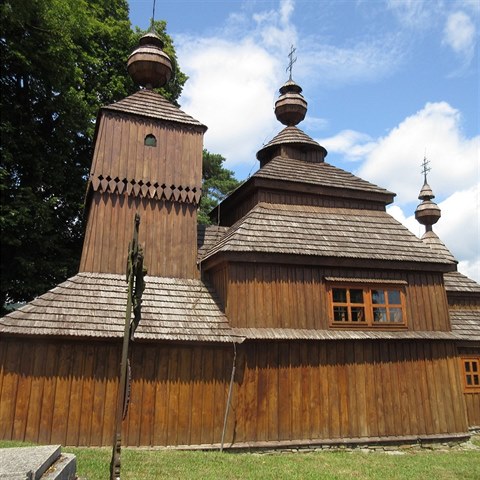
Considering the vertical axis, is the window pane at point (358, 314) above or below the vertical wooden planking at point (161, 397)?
above

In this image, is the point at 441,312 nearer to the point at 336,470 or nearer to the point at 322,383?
the point at 322,383

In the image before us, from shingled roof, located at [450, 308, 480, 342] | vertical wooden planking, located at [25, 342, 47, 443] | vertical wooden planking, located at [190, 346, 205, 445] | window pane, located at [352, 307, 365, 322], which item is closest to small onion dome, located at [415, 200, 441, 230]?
shingled roof, located at [450, 308, 480, 342]

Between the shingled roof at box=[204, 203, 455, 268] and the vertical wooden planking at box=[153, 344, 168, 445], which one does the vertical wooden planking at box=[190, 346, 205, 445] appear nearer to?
Result: the vertical wooden planking at box=[153, 344, 168, 445]

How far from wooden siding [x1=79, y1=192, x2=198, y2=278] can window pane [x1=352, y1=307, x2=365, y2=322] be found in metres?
4.48

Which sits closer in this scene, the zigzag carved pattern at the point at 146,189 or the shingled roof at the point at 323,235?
the shingled roof at the point at 323,235

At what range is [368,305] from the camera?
461 inches

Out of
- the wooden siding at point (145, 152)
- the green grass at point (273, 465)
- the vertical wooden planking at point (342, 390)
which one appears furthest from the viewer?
the wooden siding at point (145, 152)

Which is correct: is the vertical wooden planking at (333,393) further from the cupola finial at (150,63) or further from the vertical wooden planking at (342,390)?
the cupola finial at (150,63)

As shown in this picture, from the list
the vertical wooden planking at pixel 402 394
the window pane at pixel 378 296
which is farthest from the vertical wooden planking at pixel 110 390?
the vertical wooden planking at pixel 402 394

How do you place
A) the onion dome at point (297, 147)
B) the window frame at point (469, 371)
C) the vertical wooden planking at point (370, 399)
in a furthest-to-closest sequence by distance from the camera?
the onion dome at point (297, 147) → the window frame at point (469, 371) → the vertical wooden planking at point (370, 399)

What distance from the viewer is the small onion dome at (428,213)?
2095 centimetres

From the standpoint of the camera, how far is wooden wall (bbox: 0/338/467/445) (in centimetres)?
912

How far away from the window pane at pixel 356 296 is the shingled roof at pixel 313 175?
362 centimetres

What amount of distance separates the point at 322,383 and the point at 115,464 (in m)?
6.95
